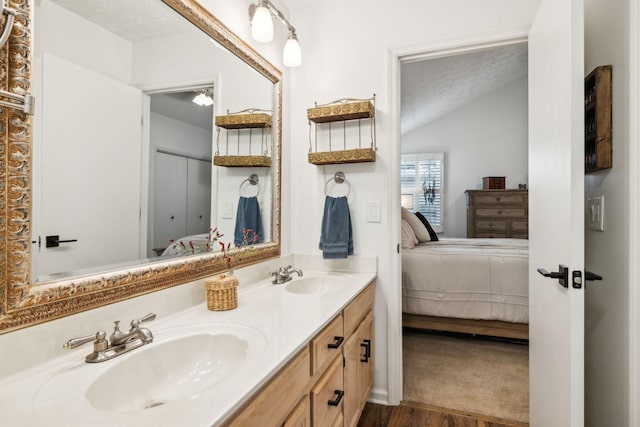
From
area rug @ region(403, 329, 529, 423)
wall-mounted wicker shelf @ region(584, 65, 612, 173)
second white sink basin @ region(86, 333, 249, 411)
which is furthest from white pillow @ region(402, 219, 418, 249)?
second white sink basin @ region(86, 333, 249, 411)

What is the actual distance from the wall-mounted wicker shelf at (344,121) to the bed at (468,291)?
4.65ft

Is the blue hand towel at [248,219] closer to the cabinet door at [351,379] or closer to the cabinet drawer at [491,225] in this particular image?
the cabinet door at [351,379]

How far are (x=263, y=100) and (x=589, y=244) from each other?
1.70 meters

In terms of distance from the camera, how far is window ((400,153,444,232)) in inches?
237

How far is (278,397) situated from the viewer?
836 mm

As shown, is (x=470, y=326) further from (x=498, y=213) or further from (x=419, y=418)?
(x=498, y=213)

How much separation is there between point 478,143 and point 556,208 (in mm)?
5126

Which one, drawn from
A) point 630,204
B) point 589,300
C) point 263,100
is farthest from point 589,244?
point 263,100

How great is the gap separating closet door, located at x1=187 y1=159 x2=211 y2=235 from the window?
5.09 metres

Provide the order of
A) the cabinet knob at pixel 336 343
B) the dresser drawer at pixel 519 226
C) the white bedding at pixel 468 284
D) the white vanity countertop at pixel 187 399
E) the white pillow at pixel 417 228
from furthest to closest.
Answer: the dresser drawer at pixel 519 226
the white pillow at pixel 417 228
the white bedding at pixel 468 284
the cabinet knob at pixel 336 343
the white vanity countertop at pixel 187 399

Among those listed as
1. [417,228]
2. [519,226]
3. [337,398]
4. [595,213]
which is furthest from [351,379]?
[519,226]

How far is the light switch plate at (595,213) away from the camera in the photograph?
128 centimetres

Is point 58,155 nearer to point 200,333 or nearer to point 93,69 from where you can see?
point 93,69

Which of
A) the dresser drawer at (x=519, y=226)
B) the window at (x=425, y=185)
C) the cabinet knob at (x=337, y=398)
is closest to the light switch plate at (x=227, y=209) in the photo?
the cabinet knob at (x=337, y=398)
